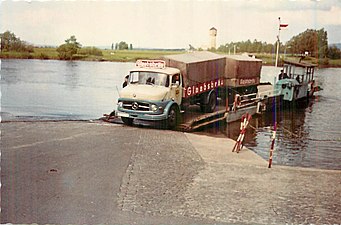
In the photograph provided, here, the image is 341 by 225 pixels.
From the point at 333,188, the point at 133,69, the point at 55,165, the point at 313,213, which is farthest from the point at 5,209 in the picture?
the point at 133,69

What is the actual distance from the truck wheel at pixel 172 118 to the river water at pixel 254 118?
139 cm

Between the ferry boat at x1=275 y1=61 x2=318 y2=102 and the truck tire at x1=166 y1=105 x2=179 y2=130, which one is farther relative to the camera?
the ferry boat at x1=275 y1=61 x2=318 y2=102

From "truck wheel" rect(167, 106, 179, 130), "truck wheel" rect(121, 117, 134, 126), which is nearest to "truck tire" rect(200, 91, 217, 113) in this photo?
"truck wheel" rect(167, 106, 179, 130)

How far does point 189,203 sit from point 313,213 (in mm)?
1935

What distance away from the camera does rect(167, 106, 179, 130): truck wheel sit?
13.7m

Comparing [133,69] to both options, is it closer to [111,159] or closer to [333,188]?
[111,159]

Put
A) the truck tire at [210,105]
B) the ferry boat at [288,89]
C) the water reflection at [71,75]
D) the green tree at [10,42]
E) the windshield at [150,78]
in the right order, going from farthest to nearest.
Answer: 1. the water reflection at [71,75]
2. the ferry boat at [288,89]
3. the truck tire at [210,105]
4. the windshield at [150,78]
5. the green tree at [10,42]

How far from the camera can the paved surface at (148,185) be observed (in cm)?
560

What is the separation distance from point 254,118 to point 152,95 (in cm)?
952

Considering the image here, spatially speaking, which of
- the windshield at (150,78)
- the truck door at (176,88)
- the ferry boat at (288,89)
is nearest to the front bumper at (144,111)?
the truck door at (176,88)

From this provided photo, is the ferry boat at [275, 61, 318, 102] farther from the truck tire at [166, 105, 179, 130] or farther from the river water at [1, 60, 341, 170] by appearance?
the truck tire at [166, 105, 179, 130]

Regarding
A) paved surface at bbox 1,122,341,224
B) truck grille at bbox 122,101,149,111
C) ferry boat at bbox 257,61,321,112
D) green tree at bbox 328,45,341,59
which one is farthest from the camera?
ferry boat at bbox 257,61,321,112

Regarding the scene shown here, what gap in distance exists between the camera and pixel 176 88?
46.8 feet

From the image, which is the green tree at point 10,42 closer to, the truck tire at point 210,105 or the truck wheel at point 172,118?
the truck wheel at point 172,118
